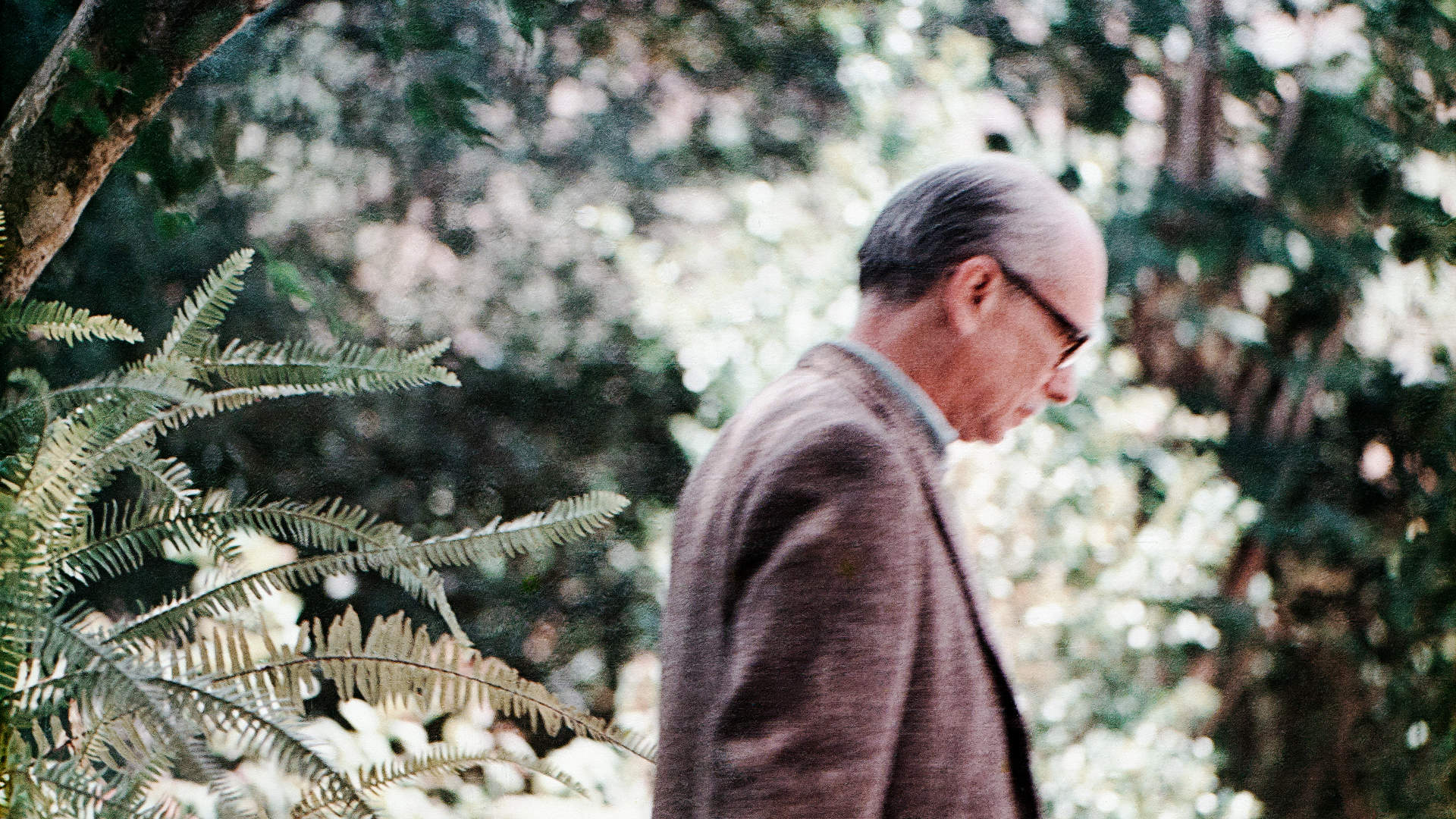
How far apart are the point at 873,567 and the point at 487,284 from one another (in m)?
2.89

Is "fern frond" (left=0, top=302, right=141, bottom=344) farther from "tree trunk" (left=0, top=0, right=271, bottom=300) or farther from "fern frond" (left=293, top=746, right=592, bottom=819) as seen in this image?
"fern frond" (left=293, top=746, right=592, bottom=819)

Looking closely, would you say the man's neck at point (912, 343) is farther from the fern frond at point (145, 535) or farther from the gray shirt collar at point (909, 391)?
the fern frond at point (145, 535)

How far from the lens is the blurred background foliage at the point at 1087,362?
2756mm

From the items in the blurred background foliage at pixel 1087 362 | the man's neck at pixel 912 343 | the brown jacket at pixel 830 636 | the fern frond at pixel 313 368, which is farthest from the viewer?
the blurred background foliage at pixel 1087 362

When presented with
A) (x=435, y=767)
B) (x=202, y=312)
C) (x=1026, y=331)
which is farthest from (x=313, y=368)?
(x=1026, y=331)

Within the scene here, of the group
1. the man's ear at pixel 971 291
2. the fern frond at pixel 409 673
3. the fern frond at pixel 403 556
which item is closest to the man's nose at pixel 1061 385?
the man's ear at pixel 971 291

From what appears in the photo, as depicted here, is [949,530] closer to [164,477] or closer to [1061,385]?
[1061,385]

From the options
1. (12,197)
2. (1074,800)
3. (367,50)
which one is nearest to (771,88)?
(367,50)

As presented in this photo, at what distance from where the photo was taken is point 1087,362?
2.84 meters

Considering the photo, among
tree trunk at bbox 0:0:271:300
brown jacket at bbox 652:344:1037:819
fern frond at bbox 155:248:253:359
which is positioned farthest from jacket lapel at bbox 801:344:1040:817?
tree trunk at bbox 0:0:271:300

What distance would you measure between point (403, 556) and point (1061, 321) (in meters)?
0.75

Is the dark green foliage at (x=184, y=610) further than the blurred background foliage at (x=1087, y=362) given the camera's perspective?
No

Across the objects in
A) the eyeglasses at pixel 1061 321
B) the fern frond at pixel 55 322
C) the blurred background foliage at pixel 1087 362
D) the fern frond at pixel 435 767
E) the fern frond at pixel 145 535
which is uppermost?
the fern frond at pixel 55 322

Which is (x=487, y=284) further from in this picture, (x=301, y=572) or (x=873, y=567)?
(x=873, y=567)
